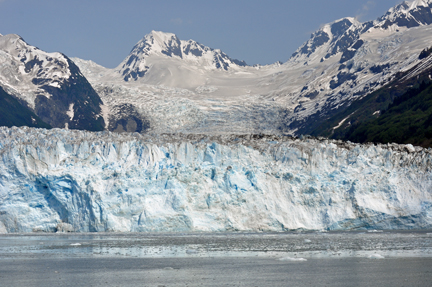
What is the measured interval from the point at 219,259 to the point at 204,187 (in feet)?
57.2

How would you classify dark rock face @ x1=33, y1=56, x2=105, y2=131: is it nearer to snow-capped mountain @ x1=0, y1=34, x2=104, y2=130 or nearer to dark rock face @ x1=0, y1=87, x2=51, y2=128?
snow-capped mountain @ x1=0, y1=34, x2=104, y2=130

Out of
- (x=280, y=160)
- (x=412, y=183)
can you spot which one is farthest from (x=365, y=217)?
(x=280, y=160)

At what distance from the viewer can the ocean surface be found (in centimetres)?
2714

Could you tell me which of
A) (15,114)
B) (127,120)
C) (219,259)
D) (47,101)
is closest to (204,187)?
(219,259)

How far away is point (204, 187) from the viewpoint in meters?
51.6

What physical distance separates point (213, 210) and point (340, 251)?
15826 mm

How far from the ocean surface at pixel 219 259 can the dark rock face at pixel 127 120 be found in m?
117

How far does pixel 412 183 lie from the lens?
174ft

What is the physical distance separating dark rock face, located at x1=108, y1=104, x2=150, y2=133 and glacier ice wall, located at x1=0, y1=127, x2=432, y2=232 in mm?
107109

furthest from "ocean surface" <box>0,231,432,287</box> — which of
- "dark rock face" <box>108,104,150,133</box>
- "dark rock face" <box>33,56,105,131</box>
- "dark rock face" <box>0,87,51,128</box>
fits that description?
"dark rock face" <box>33,56,105,131</box>

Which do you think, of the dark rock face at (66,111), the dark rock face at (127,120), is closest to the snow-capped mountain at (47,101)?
the dark rock face at (66,111)

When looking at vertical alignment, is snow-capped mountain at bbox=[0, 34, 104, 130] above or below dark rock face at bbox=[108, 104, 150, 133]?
above

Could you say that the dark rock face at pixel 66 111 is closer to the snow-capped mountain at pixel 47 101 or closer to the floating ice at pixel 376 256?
the snow-capped mountain at pixel 47 101

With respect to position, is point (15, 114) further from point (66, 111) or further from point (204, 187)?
point (204, 187)
